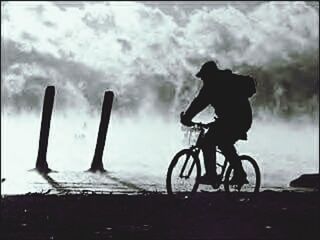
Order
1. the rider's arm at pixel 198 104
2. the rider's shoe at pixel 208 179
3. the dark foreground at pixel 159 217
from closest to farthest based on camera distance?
the dark foreground at pixel 159 217, the rider's arm at pixel 198 104, the rider's shoe at pixel 208 179

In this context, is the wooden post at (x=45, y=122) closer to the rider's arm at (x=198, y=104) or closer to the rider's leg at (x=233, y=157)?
the rider's arm at (x=198, y=104)

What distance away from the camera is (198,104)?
38.3 feet

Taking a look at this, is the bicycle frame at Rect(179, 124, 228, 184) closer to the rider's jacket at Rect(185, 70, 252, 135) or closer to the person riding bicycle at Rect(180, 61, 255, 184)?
the person riding bicycle at Rect(180, 61, 255, 184)

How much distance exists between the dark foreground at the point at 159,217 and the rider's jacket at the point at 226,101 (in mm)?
1331

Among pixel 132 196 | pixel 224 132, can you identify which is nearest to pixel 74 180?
pixel 132 196

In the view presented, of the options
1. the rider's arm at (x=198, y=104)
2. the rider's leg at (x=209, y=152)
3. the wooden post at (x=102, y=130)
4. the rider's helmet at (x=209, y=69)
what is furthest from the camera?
the wooden post at (x=102, y=130)

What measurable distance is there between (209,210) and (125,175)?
6.96 metres

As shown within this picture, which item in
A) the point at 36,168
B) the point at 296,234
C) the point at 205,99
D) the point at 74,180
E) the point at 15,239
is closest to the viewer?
the point at 15,239

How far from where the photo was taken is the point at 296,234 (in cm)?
861

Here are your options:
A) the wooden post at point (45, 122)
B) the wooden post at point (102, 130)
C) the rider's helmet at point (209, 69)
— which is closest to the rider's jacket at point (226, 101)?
the rider's helmet at point (209, 69)

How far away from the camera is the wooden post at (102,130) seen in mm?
18516

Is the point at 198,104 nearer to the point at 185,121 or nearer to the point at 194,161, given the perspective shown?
the point at 185,121

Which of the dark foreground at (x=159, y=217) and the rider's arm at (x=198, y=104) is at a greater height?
the rider's arm at (x=198, y=104)

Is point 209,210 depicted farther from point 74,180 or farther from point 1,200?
point 74,180
